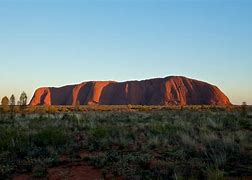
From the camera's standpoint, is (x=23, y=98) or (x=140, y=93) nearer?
(x=23, y=98)

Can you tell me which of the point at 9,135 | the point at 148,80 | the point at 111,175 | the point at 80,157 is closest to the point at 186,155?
the point at 111,175

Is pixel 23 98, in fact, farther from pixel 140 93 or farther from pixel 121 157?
pixel 140 93

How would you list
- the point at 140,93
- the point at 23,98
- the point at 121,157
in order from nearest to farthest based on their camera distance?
1. the point at 121,157
2. the point at 23,98
3. the point at 140,93

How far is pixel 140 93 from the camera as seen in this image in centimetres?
13400

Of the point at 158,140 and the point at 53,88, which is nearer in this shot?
the point at 158,140

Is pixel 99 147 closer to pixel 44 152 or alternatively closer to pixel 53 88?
pixel 44 152

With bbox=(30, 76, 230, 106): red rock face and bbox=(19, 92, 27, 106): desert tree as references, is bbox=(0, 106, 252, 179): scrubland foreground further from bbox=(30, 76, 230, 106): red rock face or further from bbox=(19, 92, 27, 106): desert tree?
bbox=(30, 76, 230, 106): red rock face

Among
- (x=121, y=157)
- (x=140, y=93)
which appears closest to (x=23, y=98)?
(x=121, y=157)

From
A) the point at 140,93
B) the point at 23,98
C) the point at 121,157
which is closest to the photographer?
the point at 121,157

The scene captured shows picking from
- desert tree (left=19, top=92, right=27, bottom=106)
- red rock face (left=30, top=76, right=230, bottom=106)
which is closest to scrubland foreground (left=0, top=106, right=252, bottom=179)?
desert tree (left=19, top=92, right=27, bottom=106)

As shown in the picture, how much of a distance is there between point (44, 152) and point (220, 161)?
17.7ft

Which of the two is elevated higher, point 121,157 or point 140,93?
point 140,93

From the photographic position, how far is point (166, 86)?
12662cm

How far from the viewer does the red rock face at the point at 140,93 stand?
124062mm
